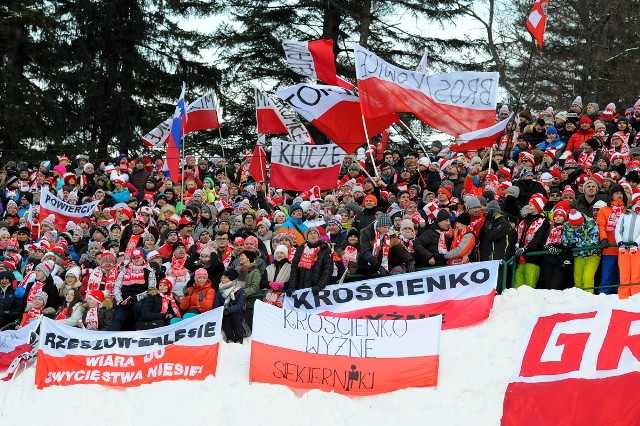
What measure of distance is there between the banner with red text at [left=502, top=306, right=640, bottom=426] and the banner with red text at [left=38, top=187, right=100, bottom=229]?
39.3 ft

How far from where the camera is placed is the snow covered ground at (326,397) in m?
12.7

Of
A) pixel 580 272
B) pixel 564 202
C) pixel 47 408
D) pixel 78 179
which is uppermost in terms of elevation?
pixel 78 179

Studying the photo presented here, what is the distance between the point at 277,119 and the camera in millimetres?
21203

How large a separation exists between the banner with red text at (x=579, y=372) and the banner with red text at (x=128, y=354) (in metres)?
5.25

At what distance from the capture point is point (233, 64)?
32000 mm

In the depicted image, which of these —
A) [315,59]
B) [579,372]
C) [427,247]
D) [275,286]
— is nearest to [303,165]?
[315,59]

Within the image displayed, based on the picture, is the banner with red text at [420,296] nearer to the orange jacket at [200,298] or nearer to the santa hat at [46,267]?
the orange jacket at [200,298]

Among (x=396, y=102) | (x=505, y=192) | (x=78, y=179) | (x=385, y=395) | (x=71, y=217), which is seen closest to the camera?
(x=385, y=395)

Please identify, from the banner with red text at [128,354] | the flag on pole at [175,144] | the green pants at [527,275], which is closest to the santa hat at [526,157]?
the green pants at [527,275]

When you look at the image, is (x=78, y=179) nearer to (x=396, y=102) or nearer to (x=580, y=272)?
(x=396, y=102)

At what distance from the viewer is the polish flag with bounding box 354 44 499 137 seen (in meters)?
17.4

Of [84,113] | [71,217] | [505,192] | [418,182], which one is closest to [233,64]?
[84,113]

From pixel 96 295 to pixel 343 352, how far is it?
423cm

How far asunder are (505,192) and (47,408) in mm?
6886
